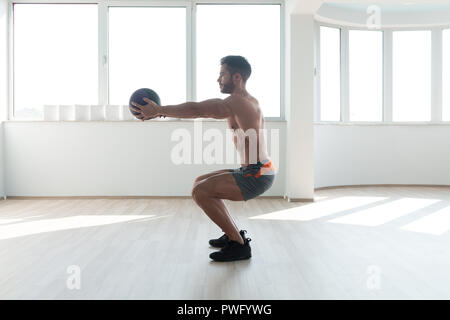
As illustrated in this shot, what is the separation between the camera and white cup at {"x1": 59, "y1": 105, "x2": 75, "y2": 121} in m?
5.12

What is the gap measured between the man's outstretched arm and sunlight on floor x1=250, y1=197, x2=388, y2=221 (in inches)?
68.7

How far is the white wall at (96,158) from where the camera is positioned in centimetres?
509

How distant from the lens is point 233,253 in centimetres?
250

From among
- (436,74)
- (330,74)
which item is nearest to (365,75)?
(330,74)

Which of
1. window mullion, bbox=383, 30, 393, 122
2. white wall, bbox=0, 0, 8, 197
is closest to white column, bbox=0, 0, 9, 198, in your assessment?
white wall, bbox=0, 0, 8, 197

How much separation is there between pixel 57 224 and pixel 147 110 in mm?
1779

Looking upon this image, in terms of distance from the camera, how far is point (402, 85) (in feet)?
20.7

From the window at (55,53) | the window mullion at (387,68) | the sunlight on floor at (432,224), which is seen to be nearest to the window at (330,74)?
the window mullion at (387,68)

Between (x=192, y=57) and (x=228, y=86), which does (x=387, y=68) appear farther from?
(x=228, y=86)

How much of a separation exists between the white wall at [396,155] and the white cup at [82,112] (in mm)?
3459

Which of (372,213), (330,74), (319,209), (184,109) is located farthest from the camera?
(330,74)

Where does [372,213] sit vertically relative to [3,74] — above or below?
below

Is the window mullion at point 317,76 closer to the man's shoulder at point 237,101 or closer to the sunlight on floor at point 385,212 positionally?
the sunlight on floor at point 385,212
